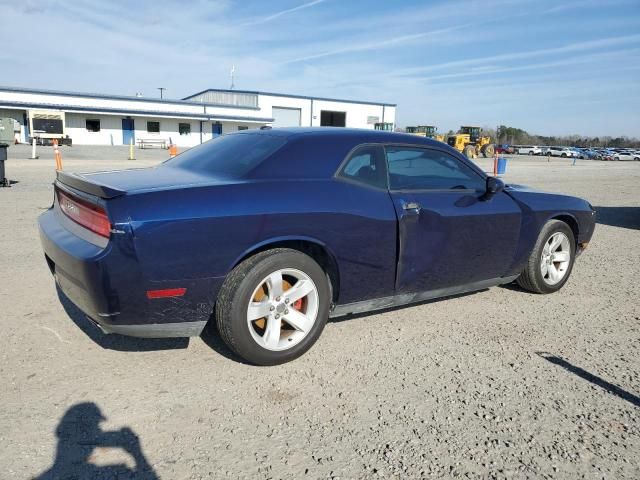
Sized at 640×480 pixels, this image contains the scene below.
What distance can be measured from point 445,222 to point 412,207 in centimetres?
37

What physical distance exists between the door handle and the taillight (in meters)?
1.95

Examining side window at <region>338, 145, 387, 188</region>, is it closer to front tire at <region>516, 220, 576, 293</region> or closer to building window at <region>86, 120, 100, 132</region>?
front tire at <region>516, 220, 576, 293</region>

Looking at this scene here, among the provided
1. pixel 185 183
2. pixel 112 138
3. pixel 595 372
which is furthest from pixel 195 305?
pixel 112 138

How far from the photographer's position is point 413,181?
3.74 m

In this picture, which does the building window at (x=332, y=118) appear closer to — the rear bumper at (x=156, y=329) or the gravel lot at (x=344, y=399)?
the gravel lot at (x=344, y=399)

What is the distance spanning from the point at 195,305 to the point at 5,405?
1086 millimetres

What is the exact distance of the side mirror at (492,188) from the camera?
13.3 ft

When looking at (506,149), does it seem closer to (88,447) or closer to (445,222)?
(445,222)

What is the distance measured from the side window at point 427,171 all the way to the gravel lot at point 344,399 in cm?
109

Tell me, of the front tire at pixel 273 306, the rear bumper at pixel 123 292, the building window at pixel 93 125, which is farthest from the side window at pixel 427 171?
the building window at pixel 93 125

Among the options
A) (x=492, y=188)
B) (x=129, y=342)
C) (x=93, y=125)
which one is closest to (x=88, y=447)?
(x=129, y=342)

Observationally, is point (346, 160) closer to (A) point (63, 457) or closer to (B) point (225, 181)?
(B) point (225, 181)

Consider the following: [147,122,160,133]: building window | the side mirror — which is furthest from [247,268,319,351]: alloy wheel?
[147,122,160,133]: building window

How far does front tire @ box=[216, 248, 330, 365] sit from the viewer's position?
2914 mm
